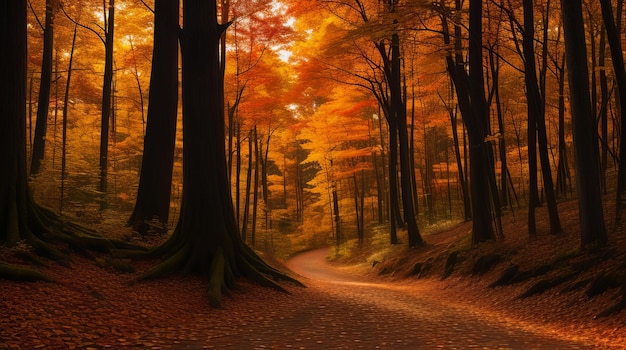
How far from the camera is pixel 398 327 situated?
247 inches

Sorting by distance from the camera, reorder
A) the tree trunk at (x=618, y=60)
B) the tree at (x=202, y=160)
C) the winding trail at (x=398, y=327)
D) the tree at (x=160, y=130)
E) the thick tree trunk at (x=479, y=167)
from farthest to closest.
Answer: the thick tree trunk at (x=479, y=167), the tree at (x=160, y=130), the tree trunk at (x=618, y=60), the tree at (x=202, y=160), the winding trail at (x=398, y=327)

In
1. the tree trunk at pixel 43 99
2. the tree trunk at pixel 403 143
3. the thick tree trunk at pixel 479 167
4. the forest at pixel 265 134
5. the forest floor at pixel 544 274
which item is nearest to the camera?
the forest floor at pixel 544 274

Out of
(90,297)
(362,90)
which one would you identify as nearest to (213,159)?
(90,297)

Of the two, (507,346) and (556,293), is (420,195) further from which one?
(507,346)

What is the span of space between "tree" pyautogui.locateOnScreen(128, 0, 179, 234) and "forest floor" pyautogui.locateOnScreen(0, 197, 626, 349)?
0.93 metres

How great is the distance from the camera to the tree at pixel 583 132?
824 cm

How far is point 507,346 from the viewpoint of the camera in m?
5.20

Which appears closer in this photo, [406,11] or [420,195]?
[406,11]

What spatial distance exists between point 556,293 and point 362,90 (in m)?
14.8

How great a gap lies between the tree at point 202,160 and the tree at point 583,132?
6317 millimetres

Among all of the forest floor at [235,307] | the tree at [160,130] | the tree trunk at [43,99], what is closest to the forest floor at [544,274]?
the forest floor at [235,307]

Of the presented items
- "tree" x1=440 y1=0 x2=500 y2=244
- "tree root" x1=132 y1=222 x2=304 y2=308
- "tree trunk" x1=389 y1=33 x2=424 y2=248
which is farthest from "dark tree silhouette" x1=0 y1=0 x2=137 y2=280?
"tree trunk" x1=389 y1=33 x2=424 y2=248

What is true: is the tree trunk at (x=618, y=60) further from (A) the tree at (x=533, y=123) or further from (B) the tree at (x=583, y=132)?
(A) the tree at (x=533, y=123)

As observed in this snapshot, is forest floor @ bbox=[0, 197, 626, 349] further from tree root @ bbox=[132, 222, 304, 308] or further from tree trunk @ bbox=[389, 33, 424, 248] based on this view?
tree trunk @ bbox=[389, 33, 424, 248]
